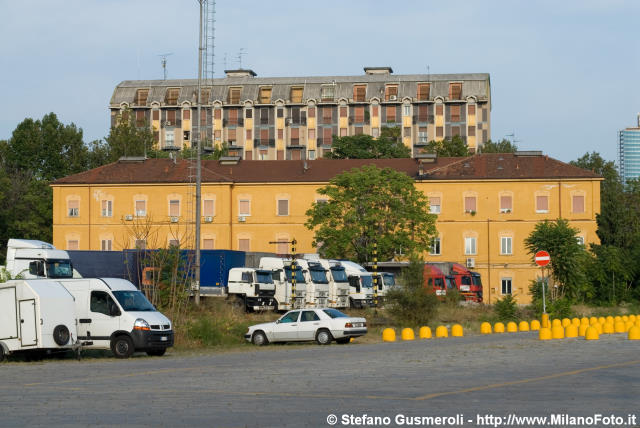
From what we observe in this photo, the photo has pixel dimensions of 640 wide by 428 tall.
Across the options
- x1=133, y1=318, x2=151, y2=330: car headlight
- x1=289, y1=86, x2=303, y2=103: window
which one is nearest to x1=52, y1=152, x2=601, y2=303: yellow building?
x1=289, y1=86, x2=303, y2=103: window

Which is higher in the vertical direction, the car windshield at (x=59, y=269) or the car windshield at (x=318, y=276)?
the car windshield at (x=59, y=269)

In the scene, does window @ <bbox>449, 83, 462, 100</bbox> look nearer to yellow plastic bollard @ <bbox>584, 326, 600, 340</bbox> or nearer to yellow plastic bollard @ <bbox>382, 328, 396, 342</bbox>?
yellow plastic bollard @ <bbox>382, 328, 396, 342</bbox>

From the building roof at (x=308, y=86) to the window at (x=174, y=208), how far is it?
163ft

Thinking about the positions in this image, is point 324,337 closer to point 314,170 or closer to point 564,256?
point 564,256

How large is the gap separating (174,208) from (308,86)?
55511 millimetres

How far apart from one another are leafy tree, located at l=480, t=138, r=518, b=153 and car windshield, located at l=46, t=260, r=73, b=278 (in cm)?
8375

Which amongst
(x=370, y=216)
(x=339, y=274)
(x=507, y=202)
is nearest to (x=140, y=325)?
(x=339, y=274)

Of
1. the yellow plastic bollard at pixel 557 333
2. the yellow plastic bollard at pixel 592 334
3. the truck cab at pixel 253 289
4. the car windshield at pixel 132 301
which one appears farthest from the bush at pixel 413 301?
the car windshield at pixel 132 301

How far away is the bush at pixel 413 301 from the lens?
1781 inches

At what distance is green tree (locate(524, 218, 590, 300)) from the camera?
5828 cm

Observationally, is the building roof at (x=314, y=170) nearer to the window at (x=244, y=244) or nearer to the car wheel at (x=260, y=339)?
the window at (x=244, y=244)

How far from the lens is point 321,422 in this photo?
42.5ft

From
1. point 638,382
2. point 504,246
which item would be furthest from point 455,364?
point 504,246

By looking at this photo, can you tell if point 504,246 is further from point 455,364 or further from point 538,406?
point 538,406
